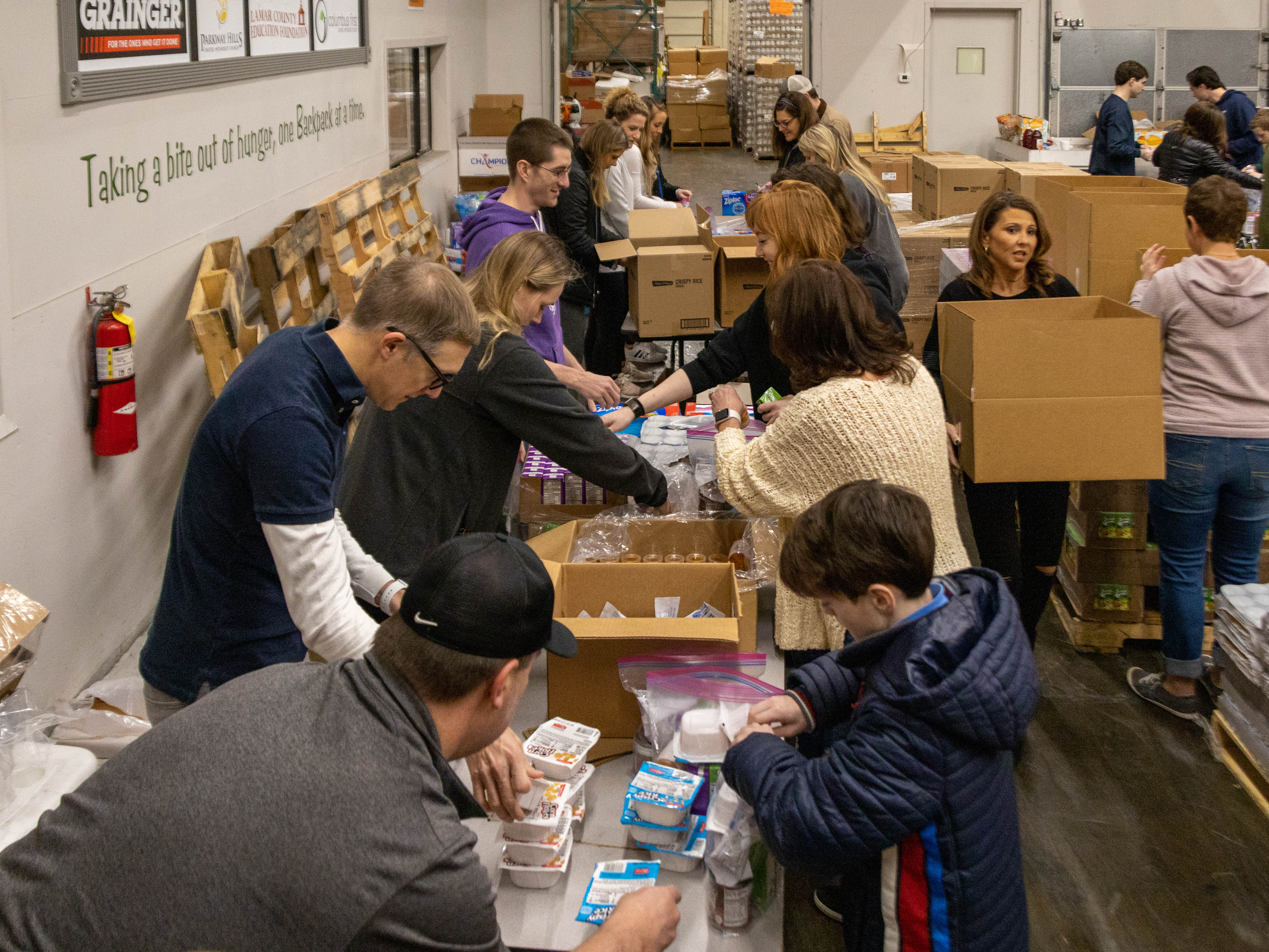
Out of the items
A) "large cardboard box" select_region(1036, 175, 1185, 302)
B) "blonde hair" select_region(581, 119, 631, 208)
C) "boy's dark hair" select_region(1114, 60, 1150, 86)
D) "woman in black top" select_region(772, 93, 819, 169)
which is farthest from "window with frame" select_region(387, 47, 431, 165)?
"boy's dark hair" select_region(1114, 60, 1150, 86)

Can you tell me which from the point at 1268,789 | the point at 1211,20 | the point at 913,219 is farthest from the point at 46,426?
the point at 1211,20

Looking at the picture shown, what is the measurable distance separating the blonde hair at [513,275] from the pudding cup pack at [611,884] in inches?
55.0

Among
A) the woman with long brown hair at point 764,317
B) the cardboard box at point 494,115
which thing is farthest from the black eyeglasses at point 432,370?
the cardboard box at point 494,115

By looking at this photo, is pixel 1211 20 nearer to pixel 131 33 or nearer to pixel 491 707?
pixel 131 33

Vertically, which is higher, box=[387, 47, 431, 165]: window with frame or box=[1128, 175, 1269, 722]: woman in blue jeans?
box=[387, 47, 431, 165]: window with frame

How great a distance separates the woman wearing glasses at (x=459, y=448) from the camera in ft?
8.23

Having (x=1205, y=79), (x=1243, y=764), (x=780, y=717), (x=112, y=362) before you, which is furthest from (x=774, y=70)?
(x=780, y=717)

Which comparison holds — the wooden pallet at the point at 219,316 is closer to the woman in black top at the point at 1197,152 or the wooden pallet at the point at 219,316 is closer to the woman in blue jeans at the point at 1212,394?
the woman in blue jeans at the point at 1212,394

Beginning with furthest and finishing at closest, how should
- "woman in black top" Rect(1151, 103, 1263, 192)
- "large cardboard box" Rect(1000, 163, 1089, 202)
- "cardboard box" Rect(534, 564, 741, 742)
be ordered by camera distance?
"woman in black top" Rect(1151, 103, 1263, 192) < "large cardboard box" Rect(1000, 163, 1089, 202) < "cardboard box" Rect(534, 564, 741, 742)

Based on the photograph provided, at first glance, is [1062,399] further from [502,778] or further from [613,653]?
[502,778]

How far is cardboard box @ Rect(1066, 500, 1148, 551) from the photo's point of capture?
424 cm

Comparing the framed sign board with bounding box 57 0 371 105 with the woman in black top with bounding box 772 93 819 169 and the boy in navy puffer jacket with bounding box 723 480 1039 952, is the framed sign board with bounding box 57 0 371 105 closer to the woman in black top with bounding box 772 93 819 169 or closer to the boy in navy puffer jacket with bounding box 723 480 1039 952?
the woman in black top with bounding box 772 93 819 169

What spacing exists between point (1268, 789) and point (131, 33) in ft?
13.3

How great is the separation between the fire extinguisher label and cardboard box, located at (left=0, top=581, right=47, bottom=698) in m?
1.58
